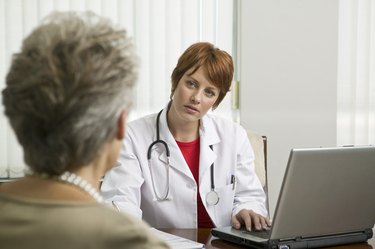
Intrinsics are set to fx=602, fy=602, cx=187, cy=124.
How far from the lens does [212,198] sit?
2.38 meters

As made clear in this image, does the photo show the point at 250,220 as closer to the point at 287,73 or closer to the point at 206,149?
the point at 206,149

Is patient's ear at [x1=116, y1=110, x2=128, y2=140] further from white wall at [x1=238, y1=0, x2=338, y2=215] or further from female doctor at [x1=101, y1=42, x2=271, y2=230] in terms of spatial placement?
white wall at [x1=238, y1=0, x2=338, y2=215]

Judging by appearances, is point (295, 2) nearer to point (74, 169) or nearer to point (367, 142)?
point (367, 142)

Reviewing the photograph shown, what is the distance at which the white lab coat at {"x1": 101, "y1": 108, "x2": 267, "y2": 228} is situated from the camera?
231cm

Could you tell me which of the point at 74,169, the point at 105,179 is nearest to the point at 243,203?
the point at 105,179

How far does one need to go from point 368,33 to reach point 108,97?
9.97 feet

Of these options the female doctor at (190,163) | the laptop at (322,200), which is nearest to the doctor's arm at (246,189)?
the female doctor at (190,163)

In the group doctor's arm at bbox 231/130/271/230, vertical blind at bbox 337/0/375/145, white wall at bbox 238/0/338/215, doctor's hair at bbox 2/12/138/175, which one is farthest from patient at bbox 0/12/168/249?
vertical blind at bbox 337/0/375/145

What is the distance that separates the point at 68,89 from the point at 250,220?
1297mm

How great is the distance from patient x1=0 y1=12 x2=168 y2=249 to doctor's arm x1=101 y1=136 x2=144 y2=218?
118cm

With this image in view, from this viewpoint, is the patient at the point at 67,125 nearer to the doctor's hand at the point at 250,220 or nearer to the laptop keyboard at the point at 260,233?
the laptop keyboard at the point at 260,233

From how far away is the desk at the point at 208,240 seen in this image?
6.15 ft

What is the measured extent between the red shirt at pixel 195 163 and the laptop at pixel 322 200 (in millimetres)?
482

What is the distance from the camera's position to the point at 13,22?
3.27 meters
